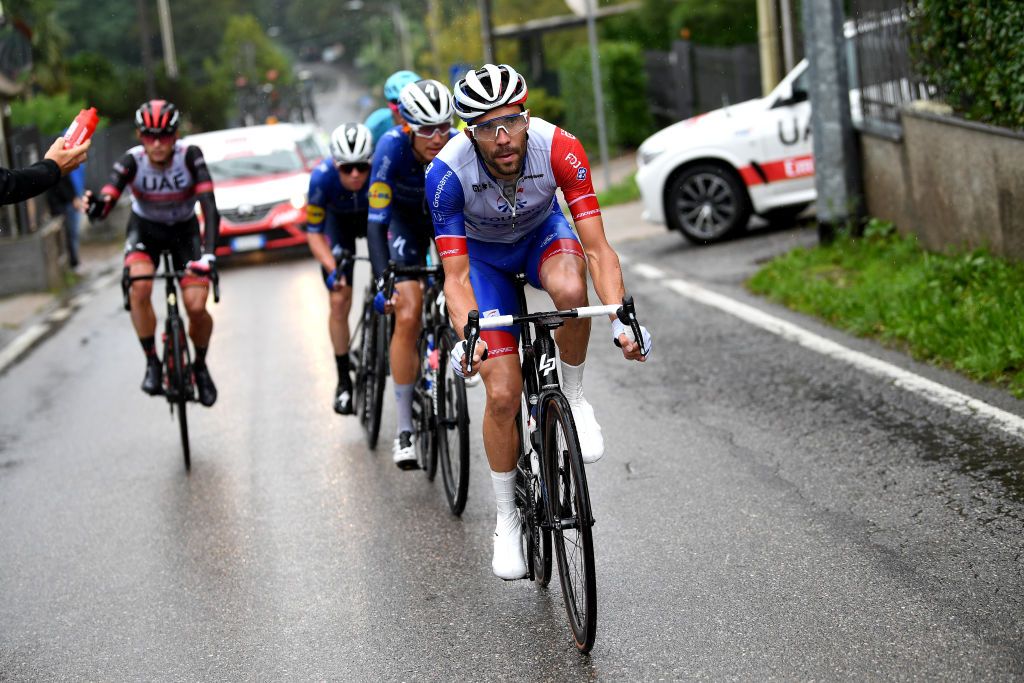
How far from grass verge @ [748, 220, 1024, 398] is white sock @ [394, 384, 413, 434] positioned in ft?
10.3

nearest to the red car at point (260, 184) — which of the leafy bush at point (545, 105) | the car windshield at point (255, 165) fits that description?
the car windshield at point (255, 165)

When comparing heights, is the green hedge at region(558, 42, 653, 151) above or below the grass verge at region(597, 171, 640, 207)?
above

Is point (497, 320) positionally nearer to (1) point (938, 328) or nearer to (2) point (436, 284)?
(2) point (436, 284)

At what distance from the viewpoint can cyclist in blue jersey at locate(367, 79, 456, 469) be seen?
725 cm

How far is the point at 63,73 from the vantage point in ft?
143

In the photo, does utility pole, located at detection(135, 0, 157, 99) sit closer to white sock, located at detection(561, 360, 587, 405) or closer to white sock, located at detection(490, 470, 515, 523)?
white sock, located at detection(561, 360, 587, 405)

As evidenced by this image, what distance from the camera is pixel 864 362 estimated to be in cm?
895

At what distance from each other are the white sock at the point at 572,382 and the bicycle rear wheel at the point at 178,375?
3.52 meters

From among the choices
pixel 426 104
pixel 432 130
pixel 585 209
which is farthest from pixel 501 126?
pixel 432 130

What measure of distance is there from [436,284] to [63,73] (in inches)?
1538

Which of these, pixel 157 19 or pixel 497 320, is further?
pixel 157 19

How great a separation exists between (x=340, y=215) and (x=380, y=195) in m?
1.53

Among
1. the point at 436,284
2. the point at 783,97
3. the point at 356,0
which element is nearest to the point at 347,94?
the point at 356,0

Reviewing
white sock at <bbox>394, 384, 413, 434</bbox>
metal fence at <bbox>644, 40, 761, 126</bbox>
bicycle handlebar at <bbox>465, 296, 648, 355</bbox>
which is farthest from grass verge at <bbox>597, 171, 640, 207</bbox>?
bicycle handlebar at <bbox>465, 296, 648, 355</bbox>
